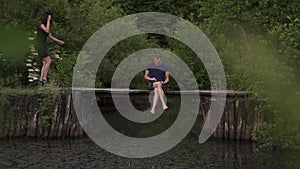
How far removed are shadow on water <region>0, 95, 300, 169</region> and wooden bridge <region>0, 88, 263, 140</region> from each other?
0.44 meters

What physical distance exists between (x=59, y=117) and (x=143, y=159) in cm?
400

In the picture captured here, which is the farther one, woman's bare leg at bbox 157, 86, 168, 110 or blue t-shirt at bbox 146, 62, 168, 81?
blue t-shirt at bbox 146, 62, 168, 81

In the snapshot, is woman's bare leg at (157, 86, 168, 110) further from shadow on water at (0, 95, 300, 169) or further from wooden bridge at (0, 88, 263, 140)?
wooden bridge at (0, 88, 263, 140)

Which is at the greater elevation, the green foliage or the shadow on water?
the green foliage

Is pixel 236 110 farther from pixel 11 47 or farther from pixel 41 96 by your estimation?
pixel 11 47

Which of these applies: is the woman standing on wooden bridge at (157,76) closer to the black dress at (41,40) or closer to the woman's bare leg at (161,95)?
the woman's bare leg at (161,95)

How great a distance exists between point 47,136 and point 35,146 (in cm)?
140

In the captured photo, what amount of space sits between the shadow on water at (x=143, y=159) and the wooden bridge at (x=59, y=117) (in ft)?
1.43

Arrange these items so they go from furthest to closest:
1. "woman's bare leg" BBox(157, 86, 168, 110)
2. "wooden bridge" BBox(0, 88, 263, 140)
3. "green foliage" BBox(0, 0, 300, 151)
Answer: "wooden bridge" BBox(0, 88, 263, 140) → "woman's bare leg" BBox(157, 86, 168, 110) → "green foliage" BBox(0, 0, 300, 151)

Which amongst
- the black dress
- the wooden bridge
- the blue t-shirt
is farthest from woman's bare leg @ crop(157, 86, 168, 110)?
the black dress

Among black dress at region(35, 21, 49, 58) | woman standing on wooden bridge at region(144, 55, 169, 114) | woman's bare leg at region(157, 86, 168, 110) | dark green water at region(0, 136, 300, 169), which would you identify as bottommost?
dark green water at region(0, 136, 300, 169)

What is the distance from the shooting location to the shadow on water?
576 inches

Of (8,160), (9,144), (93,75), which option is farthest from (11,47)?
(8,160)

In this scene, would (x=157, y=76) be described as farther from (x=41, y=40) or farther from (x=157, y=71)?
(x=41, y=40)
